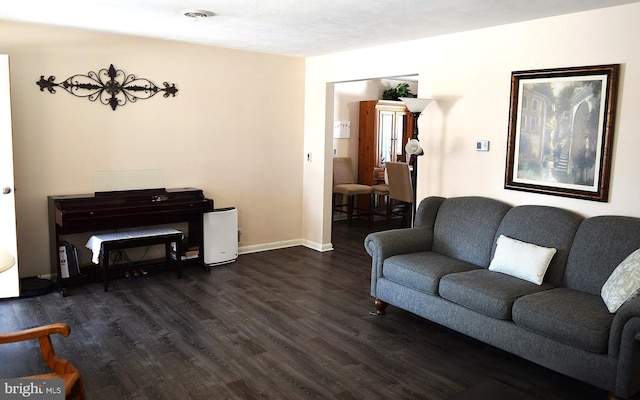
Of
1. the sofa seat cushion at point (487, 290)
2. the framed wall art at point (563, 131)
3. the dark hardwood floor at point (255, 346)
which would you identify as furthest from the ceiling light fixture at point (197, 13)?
the sofa seat cushion at point (487, 290)

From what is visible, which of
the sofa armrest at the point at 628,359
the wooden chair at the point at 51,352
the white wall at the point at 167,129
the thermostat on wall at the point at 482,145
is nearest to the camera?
the wooden chair at the point at 51,352

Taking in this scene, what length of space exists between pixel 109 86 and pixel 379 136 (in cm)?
425

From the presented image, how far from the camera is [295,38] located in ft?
15.5

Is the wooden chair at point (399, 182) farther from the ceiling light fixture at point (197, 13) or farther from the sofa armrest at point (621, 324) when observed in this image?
the sofa armrest at point (621, 324)

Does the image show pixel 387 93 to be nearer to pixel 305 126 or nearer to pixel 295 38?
pixel 305 126

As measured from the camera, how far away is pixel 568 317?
279cm

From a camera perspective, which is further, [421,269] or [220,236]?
[220,236]

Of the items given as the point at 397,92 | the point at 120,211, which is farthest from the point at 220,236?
the point at 397,92

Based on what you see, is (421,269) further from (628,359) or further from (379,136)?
(379,136)

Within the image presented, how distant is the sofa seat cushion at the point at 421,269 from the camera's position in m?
3.55

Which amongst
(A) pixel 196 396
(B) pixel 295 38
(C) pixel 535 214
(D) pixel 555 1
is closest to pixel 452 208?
(C) pixel 535 214

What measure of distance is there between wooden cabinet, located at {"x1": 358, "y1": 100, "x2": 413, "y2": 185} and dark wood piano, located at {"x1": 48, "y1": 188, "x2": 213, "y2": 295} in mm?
3438

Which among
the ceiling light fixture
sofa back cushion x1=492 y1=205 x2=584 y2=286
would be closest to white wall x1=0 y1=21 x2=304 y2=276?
the ceiling light fixture

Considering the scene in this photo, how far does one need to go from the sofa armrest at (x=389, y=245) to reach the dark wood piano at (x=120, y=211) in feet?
6.19
